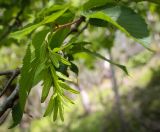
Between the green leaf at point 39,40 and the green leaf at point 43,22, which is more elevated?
the green leaf at point 43,22

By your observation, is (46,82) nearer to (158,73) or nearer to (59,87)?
(59,87)

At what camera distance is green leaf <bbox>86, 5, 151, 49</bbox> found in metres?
0.64

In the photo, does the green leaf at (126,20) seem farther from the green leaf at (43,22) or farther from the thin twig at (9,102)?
the thin twig at (9,102)

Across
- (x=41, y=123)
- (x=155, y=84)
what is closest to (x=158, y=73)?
(x=155, y=84)

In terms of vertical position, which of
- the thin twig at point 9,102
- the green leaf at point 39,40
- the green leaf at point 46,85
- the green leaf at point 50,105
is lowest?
the thin twig at point 9,102

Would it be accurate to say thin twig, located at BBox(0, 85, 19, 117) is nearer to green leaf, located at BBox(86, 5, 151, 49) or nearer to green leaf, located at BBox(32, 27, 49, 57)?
green leaf, located at BBox(32, 27, 49, 57)

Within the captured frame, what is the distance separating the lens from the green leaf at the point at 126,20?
2.09 feet

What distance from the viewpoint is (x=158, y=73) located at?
11.0 metres

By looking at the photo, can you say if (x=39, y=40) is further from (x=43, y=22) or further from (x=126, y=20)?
(x=126, y=20)

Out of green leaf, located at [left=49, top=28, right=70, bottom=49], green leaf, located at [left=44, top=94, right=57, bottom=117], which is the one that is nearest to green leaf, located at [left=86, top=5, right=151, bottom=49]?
green leaf, located at [left=49, top=28, right=70, bottom=49]

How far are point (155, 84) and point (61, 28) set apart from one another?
9.93 m

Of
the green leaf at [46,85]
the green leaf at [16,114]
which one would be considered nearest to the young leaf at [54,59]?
the green leaf at [46,85]

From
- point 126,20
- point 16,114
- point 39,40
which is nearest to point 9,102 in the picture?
point 16,114

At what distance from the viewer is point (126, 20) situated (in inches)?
26.9
